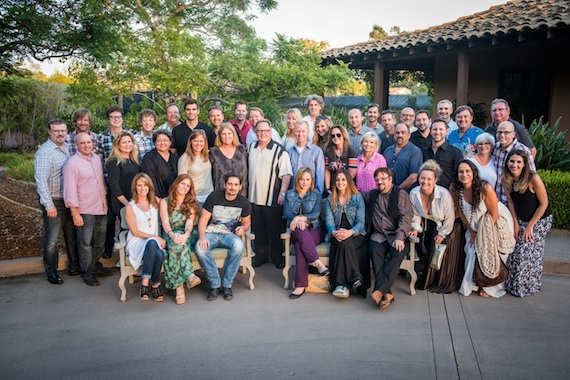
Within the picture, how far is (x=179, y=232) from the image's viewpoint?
216 inches

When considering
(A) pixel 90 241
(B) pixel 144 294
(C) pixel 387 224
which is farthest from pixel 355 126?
(A) pixel 90 241

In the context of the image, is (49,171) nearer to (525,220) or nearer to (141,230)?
(141,230)

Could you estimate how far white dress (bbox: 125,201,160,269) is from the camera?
17.1 ft

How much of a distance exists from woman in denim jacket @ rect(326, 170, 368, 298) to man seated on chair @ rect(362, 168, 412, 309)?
140mm

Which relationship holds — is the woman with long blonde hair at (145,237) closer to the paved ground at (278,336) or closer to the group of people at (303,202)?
the group of people at (303,202)

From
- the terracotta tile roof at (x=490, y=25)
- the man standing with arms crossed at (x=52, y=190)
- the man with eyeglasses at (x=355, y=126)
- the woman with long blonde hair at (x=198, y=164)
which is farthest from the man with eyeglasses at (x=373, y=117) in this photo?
the terracotta tile roof at (x=490, y=25)

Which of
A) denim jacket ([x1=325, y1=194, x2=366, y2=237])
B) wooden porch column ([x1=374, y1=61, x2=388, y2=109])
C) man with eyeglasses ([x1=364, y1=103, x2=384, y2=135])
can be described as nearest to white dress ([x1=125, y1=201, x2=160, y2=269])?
denim jacket ([x1=325, y1=194, x2=366, y2=237])

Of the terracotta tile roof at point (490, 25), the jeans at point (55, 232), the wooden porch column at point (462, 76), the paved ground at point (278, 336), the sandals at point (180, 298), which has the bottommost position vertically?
the paved ground at point (278, 336)

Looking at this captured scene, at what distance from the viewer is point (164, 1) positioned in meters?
10.2

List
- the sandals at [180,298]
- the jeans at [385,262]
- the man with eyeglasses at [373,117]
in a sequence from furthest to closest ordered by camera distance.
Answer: the man with eyeglasses at [373,117], the sandals at [180,298], the jeans at [385,262]

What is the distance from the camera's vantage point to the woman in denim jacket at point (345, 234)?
17.1 ft

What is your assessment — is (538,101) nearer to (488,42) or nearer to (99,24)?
(488,42)

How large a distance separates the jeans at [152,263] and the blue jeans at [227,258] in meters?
0.42

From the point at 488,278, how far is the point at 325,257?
1728 mm
